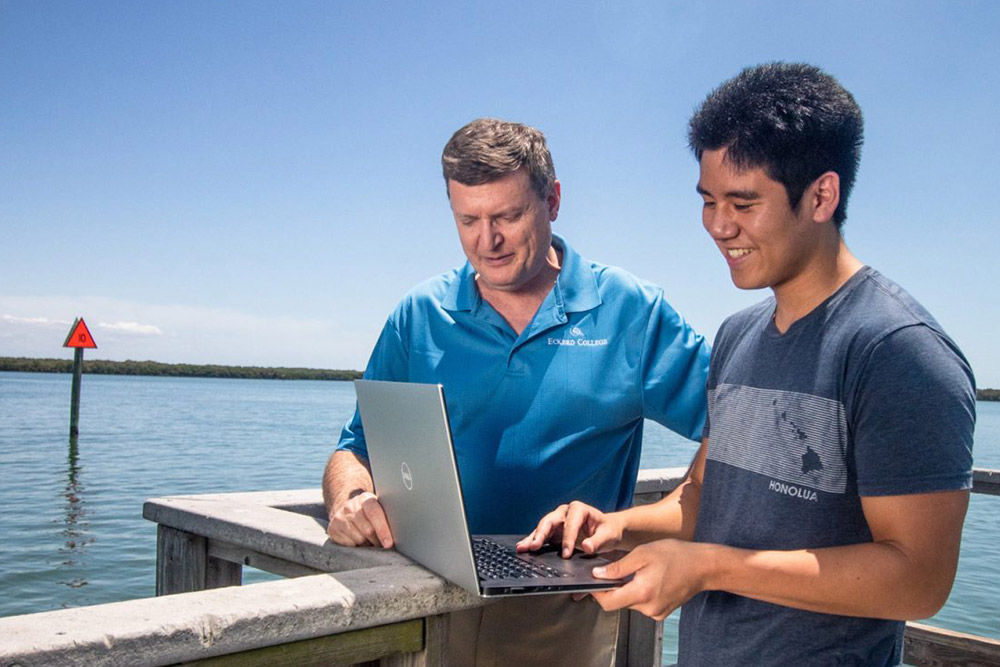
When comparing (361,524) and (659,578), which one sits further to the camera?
(361,524)

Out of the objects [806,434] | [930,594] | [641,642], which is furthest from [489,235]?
[641,642]

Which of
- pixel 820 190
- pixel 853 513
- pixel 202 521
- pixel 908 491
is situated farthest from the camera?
pixel 202 521

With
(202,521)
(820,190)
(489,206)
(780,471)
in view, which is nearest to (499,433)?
(489,206)

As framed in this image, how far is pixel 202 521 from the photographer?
1725mm

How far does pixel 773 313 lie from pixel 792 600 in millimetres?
464

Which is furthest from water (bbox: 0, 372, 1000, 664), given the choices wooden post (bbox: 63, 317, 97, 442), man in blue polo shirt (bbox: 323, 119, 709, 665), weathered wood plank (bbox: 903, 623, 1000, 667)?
man in blue polo shirt (bbox: 323, 119, 709, 665)

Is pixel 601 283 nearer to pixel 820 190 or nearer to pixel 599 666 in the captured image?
pixel 820 190

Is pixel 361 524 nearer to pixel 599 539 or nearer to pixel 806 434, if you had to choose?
pixel 599 539

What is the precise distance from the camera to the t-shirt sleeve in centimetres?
103

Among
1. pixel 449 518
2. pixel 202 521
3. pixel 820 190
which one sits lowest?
pixel 202 521

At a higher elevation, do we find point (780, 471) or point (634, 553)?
point (780, 471)

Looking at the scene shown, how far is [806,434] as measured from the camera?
120cm

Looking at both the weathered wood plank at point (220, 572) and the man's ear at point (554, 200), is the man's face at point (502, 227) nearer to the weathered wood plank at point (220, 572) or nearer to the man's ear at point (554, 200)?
the man's ear at point (554, 200)

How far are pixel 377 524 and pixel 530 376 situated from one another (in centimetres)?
50
